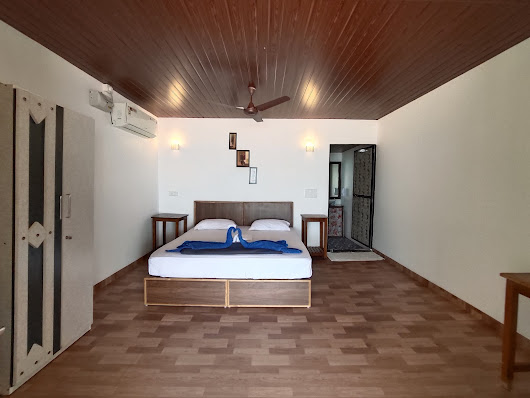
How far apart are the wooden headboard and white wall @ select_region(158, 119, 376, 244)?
10cm

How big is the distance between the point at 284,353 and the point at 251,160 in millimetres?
3332

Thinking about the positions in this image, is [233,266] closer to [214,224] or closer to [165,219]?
[214,224]

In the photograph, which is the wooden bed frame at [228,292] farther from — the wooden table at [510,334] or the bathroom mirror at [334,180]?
the bathroom mirror at [334,180]

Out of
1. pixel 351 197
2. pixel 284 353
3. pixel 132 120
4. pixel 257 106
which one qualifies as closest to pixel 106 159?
pixel 132 120

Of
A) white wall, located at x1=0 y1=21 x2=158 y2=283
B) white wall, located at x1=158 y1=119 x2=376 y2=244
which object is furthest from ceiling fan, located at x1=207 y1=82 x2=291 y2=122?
white wall, located at x1=158 y1=119 x2=376 y2=244

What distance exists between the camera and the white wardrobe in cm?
162

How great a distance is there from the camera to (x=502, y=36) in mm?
2076

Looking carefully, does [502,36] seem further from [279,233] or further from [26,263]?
[26,263]

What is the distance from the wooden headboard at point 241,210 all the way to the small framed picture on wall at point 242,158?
65cm

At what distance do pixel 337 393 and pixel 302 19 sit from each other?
2.30 metres

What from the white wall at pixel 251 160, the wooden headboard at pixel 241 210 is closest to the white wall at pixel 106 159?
the white wall at pixel 251 160

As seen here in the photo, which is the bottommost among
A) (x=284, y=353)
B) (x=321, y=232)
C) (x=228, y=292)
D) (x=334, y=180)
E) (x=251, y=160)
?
(x=284, y=353)

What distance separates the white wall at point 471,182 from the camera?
7.28ft

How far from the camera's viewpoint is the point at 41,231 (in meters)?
1.79
